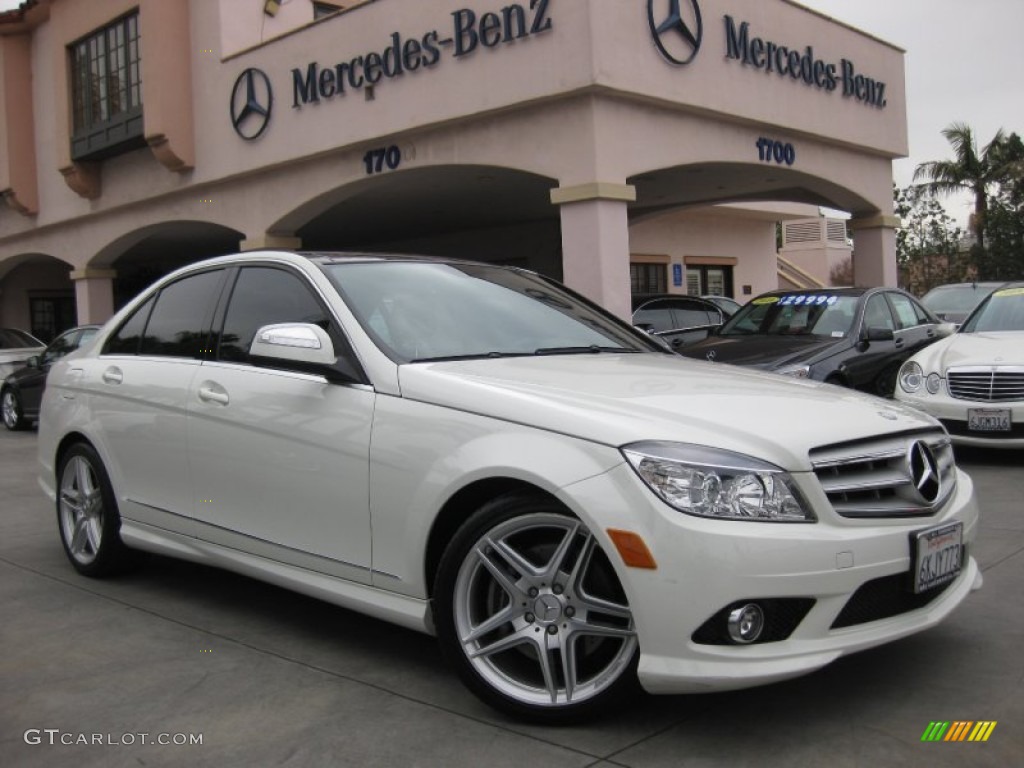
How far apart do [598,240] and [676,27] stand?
115 inches

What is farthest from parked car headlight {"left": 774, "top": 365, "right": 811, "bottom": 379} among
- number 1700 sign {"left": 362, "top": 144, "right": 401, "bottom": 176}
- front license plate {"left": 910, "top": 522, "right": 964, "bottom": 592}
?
number 1700 sign {"left": 362, "top": 144, "right": 401, "bottom": 176}

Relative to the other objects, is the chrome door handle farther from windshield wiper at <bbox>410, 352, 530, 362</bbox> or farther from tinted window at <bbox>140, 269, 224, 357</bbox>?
windshield wiper at <bbox>410, 352, 530, 362</bbox>

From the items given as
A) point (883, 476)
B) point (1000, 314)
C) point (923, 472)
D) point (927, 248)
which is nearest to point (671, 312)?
point (1000, 314)

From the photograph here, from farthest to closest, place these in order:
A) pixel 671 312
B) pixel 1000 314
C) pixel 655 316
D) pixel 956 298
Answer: pixel 956 298 → pixel 671 312 → pixel 655 316 → pixel 1000 314

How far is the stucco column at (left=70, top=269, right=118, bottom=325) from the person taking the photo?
67.0 ft

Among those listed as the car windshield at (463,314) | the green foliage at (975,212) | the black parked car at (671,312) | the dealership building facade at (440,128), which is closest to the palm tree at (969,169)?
the green foliage at (975,212)

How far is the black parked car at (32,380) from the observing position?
1424 centimetres

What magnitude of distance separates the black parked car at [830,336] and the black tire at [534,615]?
5.59 meters

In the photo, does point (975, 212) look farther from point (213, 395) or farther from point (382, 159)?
point (213, 395)

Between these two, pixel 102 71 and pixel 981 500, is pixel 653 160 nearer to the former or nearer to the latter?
pixel 981 500

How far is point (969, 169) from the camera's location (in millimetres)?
31000

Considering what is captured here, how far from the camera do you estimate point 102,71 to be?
746 inches

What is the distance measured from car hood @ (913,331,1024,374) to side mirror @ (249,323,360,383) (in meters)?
5.99

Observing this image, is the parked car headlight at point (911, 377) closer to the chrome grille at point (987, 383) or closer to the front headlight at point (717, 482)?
the chrome grille at point (987, 383)
